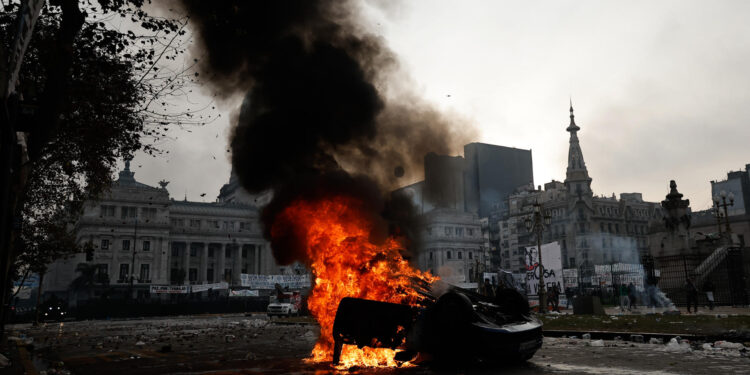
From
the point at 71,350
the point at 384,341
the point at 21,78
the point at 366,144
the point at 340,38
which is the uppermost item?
the point at 340,38

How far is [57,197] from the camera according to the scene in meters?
23.8

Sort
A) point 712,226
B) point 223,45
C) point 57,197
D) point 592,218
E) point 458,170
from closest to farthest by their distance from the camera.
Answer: point 223,45
point 458,170
point 57,197
point 712,226
point 592,218

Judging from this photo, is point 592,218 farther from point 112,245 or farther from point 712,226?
point 112,245

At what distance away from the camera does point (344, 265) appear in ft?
28.8

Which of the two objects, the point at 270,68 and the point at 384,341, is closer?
the point at 384,341

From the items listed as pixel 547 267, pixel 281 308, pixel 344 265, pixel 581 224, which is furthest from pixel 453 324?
pixel 581 224

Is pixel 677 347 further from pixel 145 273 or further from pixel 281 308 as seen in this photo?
pixel 145 273

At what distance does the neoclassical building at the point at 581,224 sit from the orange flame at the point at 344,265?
98.0 m

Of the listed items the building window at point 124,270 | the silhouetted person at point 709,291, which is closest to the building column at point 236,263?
the building window at point 124,270

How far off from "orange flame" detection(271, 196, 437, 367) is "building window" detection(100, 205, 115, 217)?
85463mm

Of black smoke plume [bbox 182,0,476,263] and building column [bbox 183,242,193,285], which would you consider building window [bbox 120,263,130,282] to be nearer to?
building column [bbox 183,242,193,285]

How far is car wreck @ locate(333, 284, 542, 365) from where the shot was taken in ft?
23.2

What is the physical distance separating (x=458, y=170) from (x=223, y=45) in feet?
29.9

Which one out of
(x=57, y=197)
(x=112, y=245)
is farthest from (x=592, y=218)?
(x=57, y=197)
